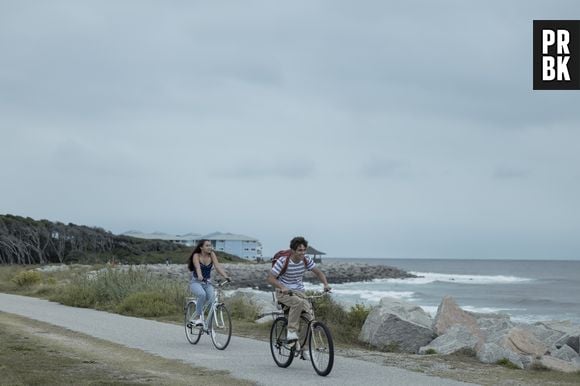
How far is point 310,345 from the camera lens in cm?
1138

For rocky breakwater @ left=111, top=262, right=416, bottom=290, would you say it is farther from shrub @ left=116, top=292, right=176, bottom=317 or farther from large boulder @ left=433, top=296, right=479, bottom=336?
large boulder @ left=433, top=296, right=479, bottom=336

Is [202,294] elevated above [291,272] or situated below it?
below

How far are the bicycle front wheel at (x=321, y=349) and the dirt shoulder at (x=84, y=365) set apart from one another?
119 cm

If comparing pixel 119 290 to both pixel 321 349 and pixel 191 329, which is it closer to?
pixel 191 329

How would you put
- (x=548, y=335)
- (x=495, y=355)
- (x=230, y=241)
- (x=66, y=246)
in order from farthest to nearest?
1. (x=230, y=241)
2. (x=66, y=246)
3. (x=548, y=335)
4. (x=495, y=355)

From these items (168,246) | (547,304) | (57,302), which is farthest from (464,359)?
(168,246)

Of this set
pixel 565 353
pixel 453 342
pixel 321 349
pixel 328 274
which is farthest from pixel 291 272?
pixel 328 274

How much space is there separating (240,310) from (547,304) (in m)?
36.2

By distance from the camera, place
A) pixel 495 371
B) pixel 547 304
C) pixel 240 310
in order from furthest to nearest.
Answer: pixel 547 304
pixel 240 310
pixel 495 371

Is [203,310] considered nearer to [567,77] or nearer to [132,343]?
[132,343]

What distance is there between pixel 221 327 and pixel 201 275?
1052 mm

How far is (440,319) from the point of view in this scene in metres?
17.7

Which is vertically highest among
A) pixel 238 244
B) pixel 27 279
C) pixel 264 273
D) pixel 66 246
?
pixel 238 244

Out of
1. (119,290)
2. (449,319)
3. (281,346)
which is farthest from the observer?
(119,290)
